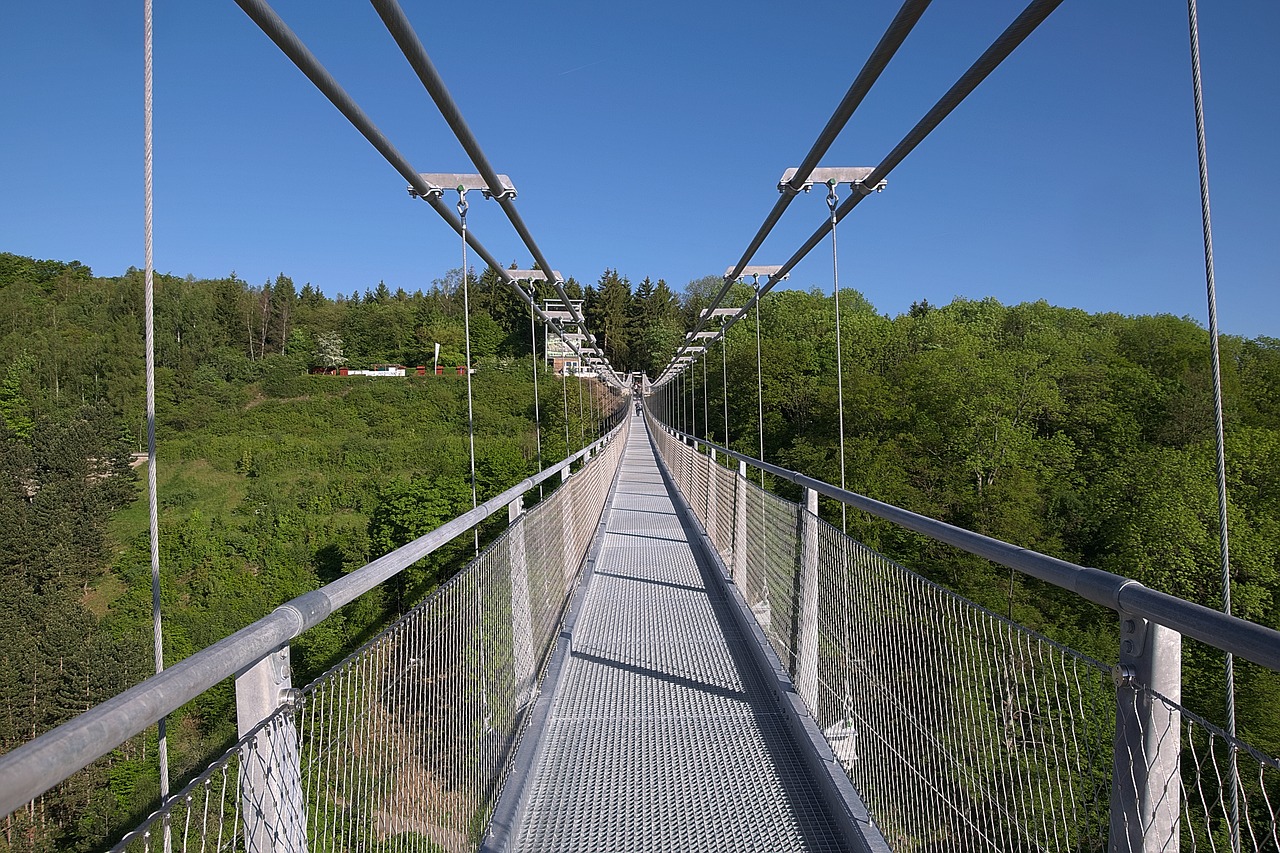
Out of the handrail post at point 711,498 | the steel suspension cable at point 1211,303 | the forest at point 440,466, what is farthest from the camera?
the forest at point 440,466

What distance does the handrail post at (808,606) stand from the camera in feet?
9.11

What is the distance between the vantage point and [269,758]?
0.95m

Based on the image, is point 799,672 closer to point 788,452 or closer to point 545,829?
point 545,829

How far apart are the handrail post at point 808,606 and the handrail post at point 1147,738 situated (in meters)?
1.68

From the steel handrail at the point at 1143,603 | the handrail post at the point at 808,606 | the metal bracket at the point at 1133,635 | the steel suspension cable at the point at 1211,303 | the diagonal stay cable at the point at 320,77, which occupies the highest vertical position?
the diagonal stay cable at the point at 320,77

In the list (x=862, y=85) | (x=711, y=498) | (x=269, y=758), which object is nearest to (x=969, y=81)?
(x=862, y=85)

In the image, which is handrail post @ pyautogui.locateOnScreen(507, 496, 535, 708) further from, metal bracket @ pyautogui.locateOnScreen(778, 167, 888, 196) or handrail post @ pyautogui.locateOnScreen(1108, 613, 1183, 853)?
metal bracket @ pyautogui.locateOnScreen(778, 167, 888, 196)

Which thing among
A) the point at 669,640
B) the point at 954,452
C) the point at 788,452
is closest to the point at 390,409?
the point at 788,452

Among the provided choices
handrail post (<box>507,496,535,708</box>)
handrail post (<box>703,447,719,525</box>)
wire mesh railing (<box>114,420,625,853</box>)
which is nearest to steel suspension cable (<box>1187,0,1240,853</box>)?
wire mesh railing (<box>114,420,625,853</box>)

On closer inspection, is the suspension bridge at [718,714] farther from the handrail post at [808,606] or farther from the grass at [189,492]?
the grass at [189,492]

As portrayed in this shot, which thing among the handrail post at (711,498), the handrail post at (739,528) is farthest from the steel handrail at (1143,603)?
the handrail post at (711,498)

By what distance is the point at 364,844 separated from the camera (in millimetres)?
1310

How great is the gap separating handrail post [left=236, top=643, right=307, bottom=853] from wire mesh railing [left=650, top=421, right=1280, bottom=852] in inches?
38.9

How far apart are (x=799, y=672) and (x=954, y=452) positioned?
1097 inches
